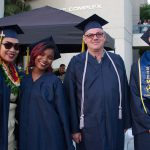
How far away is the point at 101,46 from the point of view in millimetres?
3479

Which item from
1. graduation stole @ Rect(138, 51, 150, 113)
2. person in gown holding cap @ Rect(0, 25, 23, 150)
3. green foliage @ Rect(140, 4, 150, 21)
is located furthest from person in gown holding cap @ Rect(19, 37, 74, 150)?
green foliage @ Rect(140, 4, 150, 21)

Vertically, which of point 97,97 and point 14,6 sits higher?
point 14,6

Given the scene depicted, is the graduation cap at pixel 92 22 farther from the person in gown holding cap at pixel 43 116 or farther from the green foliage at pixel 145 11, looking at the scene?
the green foliage at pixel 145 11

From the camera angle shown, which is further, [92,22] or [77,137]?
[92,22]

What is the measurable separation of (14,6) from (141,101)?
49.1ft

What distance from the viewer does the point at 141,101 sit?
3.37 meters

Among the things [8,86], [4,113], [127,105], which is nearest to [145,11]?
[127,105]

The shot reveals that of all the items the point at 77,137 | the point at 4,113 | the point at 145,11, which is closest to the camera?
the point at 4,113

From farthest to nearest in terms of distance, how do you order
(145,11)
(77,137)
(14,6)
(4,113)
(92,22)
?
(145,11) → (14,6) → (92,22) → (77,137) → (4,113)

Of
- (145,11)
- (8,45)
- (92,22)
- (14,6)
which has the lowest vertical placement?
(8,45)

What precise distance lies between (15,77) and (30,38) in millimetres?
1715

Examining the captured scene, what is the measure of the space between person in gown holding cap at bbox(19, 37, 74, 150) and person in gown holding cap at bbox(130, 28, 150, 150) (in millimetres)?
682

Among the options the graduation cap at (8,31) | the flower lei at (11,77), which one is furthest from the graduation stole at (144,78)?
the graduation cap at (8,31)

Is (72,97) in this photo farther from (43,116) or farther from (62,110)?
(43,116)
